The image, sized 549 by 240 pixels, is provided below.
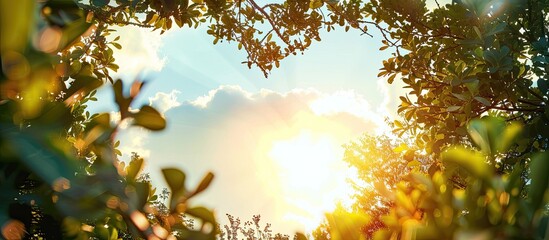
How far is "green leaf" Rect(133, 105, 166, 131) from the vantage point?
828 mm

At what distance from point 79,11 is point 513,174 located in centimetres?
95

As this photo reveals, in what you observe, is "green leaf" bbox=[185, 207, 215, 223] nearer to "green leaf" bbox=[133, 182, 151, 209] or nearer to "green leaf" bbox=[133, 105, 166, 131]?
"green leaf" bbox=[133, 182, 151, 209]

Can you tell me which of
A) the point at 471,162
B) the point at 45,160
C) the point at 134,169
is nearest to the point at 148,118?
the point at 134,169

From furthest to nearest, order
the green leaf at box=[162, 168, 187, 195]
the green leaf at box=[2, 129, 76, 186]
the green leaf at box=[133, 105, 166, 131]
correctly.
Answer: the green leaf at box=[133, 105, 166, 131] → the green leaf at box=[162, 168, 187, 195] → the green leaf at box=[2, 129, 76, 186]

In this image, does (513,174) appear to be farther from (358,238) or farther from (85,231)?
(85,231)

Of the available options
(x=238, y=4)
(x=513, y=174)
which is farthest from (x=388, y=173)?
(x=513, y=174)

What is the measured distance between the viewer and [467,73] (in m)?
3.70

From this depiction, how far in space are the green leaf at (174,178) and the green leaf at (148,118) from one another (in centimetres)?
16

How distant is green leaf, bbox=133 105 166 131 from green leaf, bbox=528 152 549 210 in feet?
2.22

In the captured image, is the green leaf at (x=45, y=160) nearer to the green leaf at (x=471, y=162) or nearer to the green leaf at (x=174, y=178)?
the green leaf at (x=174, y=178)

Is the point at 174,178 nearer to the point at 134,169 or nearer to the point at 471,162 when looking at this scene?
the point at 134,169

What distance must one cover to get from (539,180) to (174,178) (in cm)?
62

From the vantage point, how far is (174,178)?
2.33 ft

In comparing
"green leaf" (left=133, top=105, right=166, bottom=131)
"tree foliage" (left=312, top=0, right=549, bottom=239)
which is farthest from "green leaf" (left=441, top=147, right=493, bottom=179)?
"green leaf" (left=133, top=105, right=166, bottom=131)
